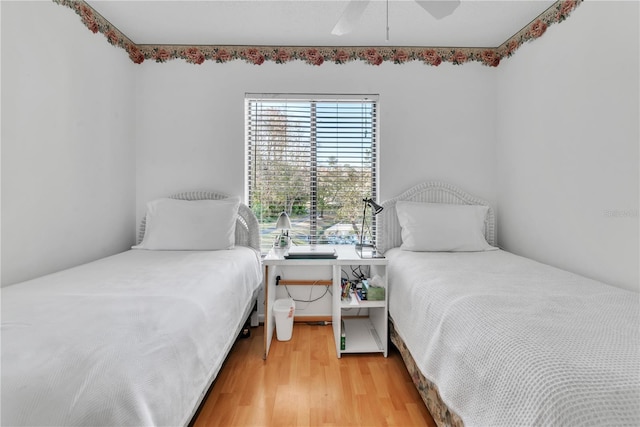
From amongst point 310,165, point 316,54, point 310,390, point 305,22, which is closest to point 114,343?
point 310,390

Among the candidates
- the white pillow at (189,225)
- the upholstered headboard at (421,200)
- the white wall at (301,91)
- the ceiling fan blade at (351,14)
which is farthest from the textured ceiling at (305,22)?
the white pillow at (189,225)

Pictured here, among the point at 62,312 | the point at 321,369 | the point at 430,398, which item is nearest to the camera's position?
the point at 62,312

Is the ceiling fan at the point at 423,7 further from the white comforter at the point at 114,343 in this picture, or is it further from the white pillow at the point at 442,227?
the white comforter at the point at 114,343

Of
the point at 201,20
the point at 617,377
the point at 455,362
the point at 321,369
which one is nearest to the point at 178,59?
the point at 201,20

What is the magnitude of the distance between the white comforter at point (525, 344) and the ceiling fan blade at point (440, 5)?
128 centimetres

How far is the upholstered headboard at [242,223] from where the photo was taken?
247 centimetres

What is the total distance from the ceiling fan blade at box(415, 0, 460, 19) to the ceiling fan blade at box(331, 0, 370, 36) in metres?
0.25

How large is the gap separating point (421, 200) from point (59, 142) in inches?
105

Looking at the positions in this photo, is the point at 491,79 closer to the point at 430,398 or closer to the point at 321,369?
the point at 430,398

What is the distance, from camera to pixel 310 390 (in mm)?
1610

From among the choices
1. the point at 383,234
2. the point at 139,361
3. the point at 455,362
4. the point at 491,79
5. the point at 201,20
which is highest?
the point at 201,20

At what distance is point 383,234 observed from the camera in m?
2.47

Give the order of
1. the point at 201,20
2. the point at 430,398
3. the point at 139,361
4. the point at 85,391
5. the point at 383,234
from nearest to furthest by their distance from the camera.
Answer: the point at 85,391 < the point at 139,361 < the point at 430,398 < the point at 201,20 < the point at 383,234

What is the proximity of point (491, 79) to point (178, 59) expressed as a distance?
9.22ft
